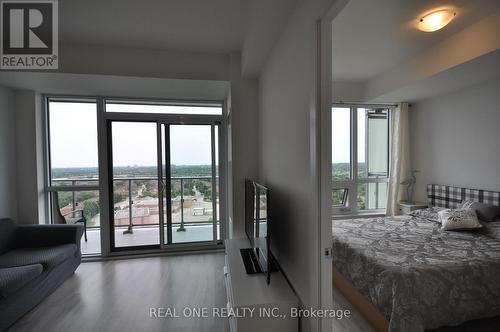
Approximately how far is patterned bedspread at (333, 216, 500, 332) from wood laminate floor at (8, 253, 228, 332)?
1336 mm

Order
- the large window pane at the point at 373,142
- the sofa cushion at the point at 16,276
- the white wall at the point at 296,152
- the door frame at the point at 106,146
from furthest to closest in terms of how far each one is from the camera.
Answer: the large window pane at the point at 373,142, the door frame at the point at 106,146, the sofa cushion at the point at 16,276, the white wall at the point at 296,152

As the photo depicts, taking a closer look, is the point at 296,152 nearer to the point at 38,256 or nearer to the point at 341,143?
the point at 341,143

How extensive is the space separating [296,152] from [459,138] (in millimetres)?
3166

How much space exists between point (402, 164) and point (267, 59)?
10.3 ft

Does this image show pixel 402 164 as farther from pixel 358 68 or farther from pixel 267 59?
pixel 267 59

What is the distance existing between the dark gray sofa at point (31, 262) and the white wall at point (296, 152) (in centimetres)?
233

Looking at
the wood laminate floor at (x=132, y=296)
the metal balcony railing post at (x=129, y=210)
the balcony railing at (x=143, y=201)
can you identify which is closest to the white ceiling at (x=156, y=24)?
the balcony railing at (x=143, y=201)

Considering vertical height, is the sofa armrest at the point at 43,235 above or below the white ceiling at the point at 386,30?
below

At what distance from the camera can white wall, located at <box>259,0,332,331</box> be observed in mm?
1302

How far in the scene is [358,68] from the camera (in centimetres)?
330

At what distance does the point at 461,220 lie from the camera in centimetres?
246

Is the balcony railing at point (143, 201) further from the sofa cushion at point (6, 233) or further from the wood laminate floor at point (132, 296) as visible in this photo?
the sofa cushion at point (6, 233)

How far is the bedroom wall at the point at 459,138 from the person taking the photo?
2.85 metres

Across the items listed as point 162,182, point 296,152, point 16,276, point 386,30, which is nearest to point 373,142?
point 386,30
